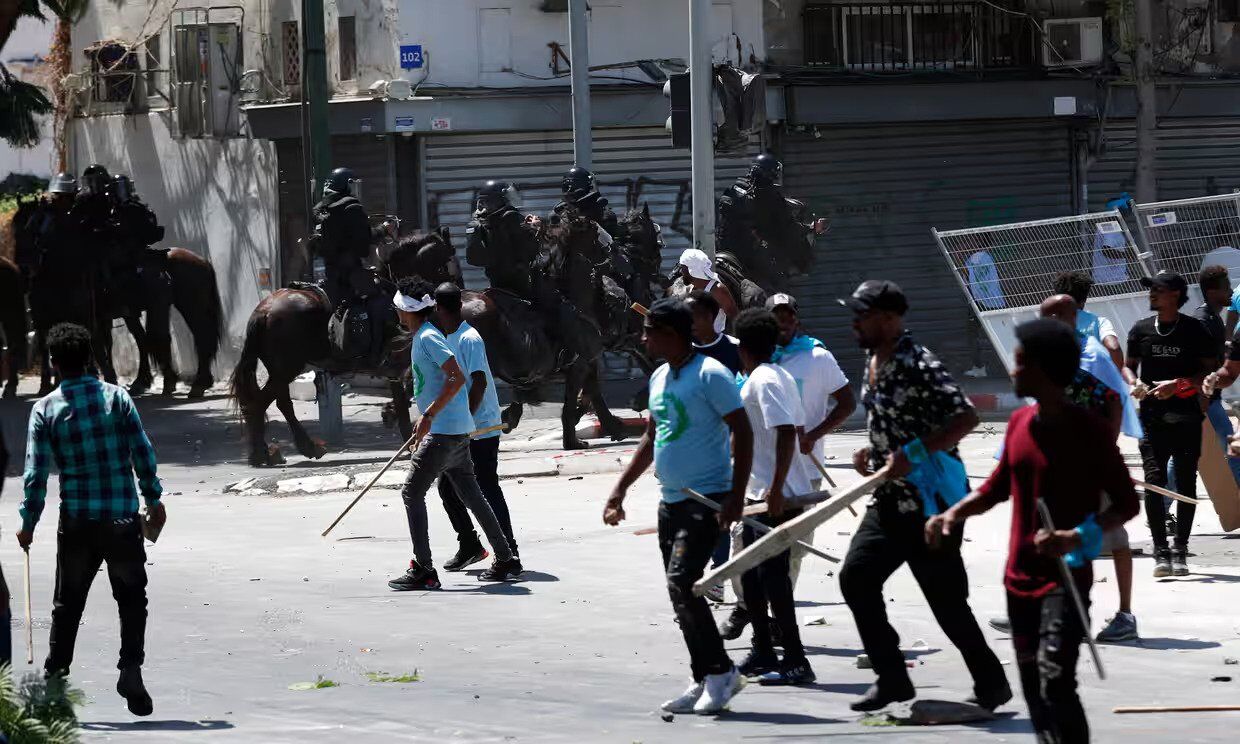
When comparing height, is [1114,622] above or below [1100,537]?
below

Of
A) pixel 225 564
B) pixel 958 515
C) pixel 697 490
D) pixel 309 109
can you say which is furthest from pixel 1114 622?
pixel 309 109

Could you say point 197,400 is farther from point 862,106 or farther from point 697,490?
point 697,490

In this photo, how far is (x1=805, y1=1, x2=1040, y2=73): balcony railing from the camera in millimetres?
25172

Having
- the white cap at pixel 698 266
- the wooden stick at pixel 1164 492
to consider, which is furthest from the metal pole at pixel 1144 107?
the wooden stick at pixel 1164 492

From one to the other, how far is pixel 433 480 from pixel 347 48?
1450cm

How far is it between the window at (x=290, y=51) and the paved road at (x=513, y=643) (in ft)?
39.9

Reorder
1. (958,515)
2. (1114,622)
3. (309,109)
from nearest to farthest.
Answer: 1. (958,515)
2. (1114,622)
3. (309,109)

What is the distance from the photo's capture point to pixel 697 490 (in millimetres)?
7637

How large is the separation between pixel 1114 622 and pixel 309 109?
12.2 metres

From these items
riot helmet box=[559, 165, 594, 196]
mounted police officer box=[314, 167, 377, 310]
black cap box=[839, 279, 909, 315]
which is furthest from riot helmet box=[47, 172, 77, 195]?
black cap box=[839, 279, 909, 315]

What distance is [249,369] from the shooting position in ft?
58.0

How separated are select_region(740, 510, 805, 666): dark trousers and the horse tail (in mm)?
10135

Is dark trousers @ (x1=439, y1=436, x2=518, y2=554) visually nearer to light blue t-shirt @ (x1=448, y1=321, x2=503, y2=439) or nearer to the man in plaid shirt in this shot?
light blue t-shirt @ (x1=448, y1=321, x2=503, y2=439)

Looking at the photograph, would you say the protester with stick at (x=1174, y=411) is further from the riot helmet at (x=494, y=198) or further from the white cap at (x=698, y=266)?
the riot helmet at (x=494, y=198)
